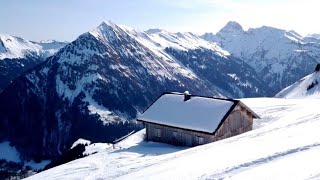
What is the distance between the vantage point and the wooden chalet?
47562 millimetres

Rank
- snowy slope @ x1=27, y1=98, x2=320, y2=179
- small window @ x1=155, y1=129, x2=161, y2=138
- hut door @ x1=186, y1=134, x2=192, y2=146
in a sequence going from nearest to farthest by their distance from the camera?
snowy slope @ x1=27, y1=98, x2=320, y2=179
hut door @ x1=186, y1=134, x2=192, y2=146
small window @ x1=155, y1=129, x2=161, y2=138

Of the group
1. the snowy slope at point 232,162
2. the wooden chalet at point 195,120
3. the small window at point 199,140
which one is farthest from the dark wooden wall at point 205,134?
the snowy slope at point 232,162

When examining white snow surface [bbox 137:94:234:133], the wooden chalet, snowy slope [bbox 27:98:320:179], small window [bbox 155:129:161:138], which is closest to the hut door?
the wooden chalet

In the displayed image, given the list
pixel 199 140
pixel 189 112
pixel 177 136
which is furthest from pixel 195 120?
pixel 177 136

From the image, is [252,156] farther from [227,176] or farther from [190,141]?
[190,141]

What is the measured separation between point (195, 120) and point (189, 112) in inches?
85.0

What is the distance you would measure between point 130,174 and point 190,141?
18013 millimetres

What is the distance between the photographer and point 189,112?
1994 inches

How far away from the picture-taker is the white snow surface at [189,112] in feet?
157

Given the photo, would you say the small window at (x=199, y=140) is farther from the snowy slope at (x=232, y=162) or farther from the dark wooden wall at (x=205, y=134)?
the snowy slope at (x=232, y=162)

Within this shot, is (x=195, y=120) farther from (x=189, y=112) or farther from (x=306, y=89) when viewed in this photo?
(x=306, y=89)

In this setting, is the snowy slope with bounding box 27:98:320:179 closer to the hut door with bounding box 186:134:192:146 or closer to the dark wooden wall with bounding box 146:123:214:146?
the hut door with bounding box 186:134:192:146

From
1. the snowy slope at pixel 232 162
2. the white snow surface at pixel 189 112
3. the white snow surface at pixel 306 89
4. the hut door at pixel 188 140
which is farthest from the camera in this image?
the white snow surface at pixel 306 89

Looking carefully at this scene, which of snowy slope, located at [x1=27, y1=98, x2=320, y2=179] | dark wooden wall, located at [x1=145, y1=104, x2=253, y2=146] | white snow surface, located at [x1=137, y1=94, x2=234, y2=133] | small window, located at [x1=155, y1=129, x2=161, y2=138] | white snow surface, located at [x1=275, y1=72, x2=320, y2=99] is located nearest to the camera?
snowy slope, located at [x1=27, y1=98, x2=320, y2=179]
